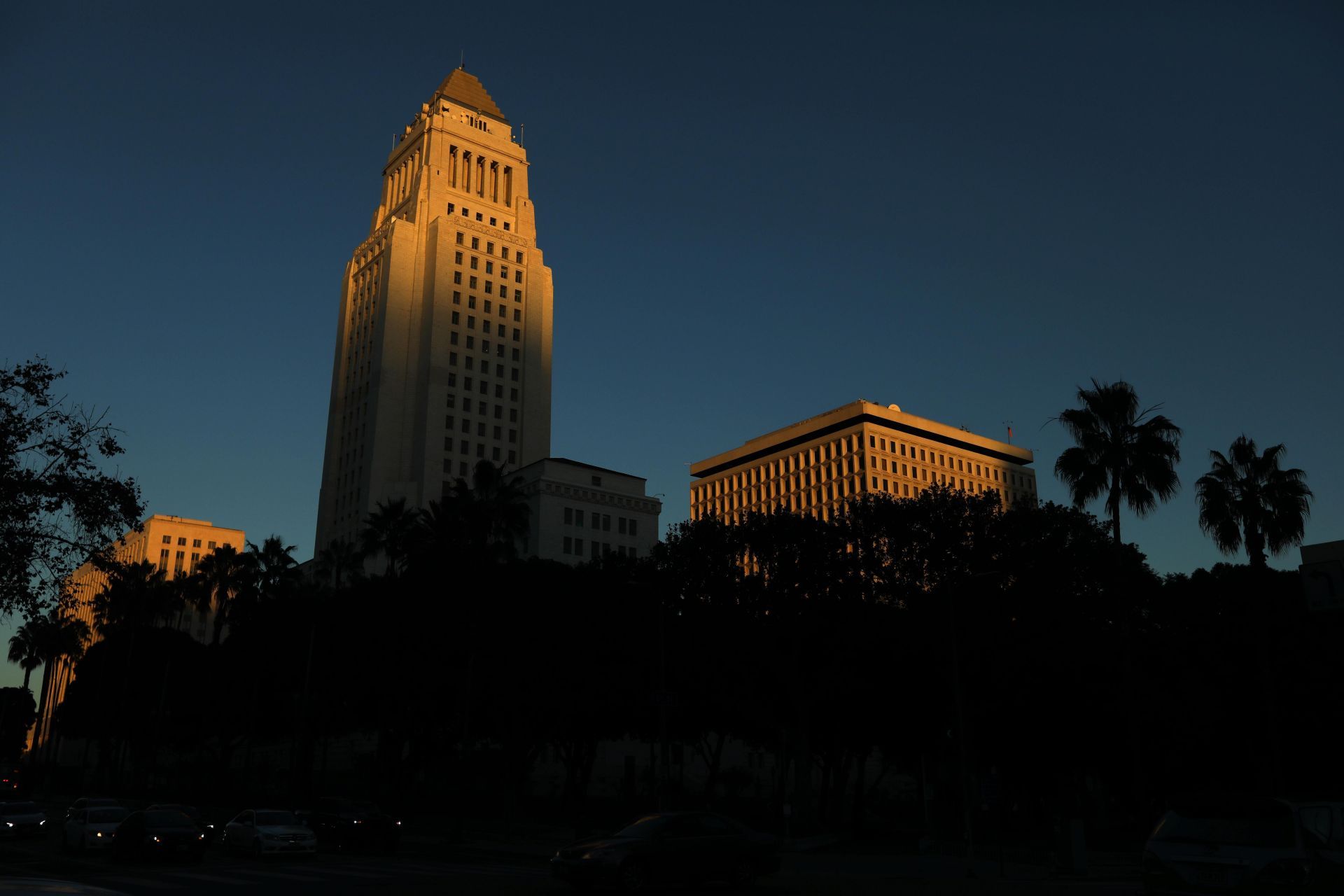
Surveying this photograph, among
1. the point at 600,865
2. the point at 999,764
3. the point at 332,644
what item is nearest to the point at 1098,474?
the point at 999,764

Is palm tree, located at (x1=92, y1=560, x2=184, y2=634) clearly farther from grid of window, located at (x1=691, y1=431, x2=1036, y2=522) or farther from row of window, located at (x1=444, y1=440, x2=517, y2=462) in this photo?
grid of window, located at (x1=691, y1=431, x2=1036, y2=522)

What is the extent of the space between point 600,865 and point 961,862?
1506 cm

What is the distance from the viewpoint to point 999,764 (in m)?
57.5

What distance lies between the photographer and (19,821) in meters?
40.3

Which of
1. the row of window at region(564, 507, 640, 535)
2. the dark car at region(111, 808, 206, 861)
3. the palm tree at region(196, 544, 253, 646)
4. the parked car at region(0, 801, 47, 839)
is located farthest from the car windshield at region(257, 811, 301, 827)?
the row of window at region(564, 507, 640, 535)

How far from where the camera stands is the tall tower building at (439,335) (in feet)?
417

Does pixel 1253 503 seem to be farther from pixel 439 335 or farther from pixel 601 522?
pixel 439 335

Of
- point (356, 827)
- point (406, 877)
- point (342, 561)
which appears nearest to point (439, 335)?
point (342, 561)

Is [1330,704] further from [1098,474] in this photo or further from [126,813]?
[126,813]

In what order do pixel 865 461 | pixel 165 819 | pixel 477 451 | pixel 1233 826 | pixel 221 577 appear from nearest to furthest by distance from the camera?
pixel 1233 826 → pixel 165 819 → pixel 221 577 → pixel 477 451 → pixel 865 461

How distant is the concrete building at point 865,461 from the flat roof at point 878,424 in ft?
0.43

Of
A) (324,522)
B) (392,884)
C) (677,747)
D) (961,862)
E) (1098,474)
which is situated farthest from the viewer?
(324,522)

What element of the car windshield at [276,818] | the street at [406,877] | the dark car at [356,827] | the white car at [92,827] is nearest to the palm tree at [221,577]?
the dark car at [356,827]

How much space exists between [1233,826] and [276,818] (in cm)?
2847
